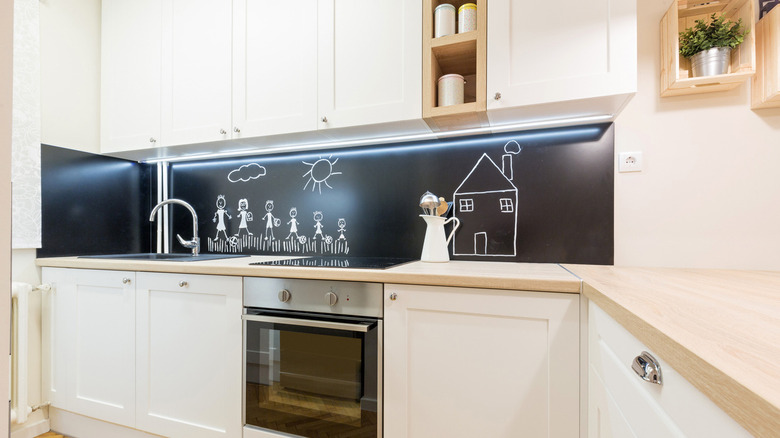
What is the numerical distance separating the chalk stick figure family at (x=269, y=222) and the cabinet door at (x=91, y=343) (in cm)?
64

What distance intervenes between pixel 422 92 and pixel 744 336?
1.28 m

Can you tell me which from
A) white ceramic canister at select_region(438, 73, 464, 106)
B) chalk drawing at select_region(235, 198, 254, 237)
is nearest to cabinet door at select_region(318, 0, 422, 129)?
white ceramic canister at select_region(438, 73, 464, 106)

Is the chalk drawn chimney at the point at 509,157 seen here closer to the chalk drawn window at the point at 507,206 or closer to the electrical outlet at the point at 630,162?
the chalk drawn window at the point at 507,206

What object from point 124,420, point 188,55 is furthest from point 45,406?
point 188,55

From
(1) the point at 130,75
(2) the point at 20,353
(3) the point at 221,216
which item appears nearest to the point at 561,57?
(3) the point at 221,216

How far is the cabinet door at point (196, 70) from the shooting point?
1.83 m

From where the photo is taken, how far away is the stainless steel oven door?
1.26 m

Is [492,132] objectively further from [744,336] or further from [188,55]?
[188,55]

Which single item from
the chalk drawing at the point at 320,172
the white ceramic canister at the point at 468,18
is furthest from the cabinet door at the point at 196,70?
the white ceramic canister at the point at 468,18

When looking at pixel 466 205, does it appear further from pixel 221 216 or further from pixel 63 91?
pixel 63 91

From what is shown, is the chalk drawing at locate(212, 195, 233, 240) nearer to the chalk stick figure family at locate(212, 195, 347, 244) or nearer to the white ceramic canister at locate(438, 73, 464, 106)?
the chalk stick figure family at locate(212, 195, 347, 244)

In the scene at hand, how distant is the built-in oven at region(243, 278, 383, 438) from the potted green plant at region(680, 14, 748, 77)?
1.47m

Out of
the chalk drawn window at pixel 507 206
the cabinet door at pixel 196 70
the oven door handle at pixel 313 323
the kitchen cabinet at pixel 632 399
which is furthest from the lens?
the cabinet door at pixel 196 70

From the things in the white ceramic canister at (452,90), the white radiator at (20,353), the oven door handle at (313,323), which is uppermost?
the white ceramic canister at (452,90)
